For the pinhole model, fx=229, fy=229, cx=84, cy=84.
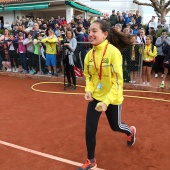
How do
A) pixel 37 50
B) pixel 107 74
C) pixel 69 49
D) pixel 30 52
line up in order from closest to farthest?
pixel 107 74, pixel 69 49, pixel 37 50, pixel 30 52

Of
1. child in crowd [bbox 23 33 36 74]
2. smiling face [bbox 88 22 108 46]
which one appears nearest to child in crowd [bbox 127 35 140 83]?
child in crowd [bbox 23 33 36 74]

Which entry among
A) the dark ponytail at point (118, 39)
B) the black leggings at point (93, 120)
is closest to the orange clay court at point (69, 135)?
the black leggings at point (93, 120)

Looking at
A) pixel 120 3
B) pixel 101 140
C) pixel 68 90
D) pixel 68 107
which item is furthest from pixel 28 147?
pixel 120 3

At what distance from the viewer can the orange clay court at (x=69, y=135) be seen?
3723mm

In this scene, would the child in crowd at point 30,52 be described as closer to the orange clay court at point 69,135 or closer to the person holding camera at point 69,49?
the person holding camera at point 69,49

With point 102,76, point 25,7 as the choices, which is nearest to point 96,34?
point 102,76

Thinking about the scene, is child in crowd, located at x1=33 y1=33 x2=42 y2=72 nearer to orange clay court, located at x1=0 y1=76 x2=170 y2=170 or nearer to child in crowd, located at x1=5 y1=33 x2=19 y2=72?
child in crowd, located at x1=5 y1=33 x2=19 y2=72

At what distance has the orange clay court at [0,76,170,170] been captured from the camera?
3723mm

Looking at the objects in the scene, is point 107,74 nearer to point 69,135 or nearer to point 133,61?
point 69,135

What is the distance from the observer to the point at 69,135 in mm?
4617

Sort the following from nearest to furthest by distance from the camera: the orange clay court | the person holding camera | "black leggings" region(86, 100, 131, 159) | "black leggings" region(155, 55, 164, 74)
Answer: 1. "black leggings" region(86, 100, 131, 159)
2. the orange clay court
3. the person holding camera
4. "black leggings" region(155, 55, 164, 74)

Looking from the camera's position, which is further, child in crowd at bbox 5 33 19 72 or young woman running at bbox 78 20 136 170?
child in crowd at bbox 5 33 19 72

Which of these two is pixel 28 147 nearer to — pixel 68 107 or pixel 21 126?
pixel 21 126

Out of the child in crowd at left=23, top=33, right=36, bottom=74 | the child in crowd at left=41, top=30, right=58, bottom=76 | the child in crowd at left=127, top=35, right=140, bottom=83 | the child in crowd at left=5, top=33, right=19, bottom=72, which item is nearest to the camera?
the child in crowd at left=127, top=35, right=140, bottom=83
